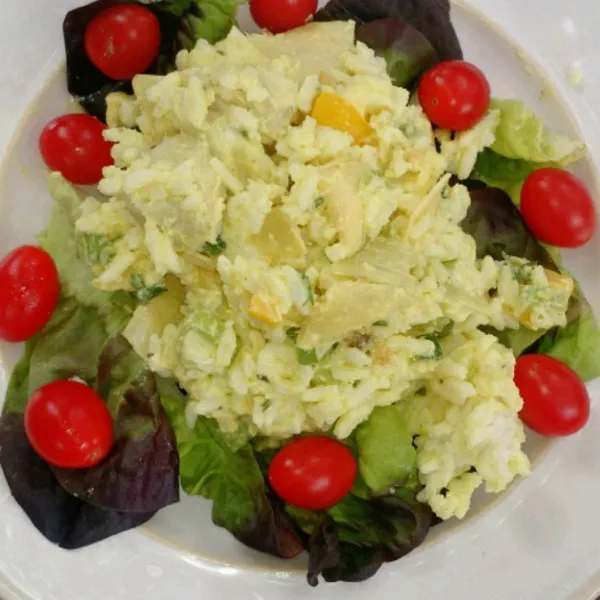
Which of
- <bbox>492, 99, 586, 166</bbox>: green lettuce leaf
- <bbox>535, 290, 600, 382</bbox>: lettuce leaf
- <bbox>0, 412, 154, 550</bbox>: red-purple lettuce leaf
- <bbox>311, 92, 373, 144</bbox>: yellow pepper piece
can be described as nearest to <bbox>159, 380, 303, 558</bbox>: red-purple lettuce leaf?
<bbox>0, 412, 154, 550</bbox>: red-purple lettuce leaf

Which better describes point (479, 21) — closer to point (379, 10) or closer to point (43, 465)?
point (379, 10)

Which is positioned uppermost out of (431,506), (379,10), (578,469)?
(379,10)

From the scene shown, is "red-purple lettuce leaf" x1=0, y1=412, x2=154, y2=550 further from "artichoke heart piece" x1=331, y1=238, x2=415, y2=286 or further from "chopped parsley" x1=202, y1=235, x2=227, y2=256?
"artichoke heart piece" x1=331, y1=238, x2=415, y2=286

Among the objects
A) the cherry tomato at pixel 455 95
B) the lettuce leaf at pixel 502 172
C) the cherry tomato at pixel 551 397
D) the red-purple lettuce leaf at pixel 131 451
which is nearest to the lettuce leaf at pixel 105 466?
the red-purple lettuce leaf at pixel 131 451

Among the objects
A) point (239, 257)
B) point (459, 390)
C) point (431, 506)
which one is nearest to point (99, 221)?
point (239, 257)

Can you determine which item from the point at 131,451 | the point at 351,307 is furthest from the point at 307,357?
the point at 131,451

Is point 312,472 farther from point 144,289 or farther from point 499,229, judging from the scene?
point 499,229

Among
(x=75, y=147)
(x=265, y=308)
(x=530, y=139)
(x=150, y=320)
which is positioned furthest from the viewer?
(x=530, y=139)
